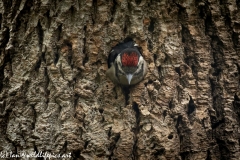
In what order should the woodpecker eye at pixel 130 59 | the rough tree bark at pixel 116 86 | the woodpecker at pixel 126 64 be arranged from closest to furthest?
the rough tree bark at pixel 116 86
the woodpecker at pixel 126 64
the woodpecker eye at pixel 130 59

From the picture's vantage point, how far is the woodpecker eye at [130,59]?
270 centimetres

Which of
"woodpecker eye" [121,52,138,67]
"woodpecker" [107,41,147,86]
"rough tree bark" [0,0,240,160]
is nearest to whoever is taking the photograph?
"rough tree bark" [0,0,240,160]

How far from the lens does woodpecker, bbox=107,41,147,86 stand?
2580 millimetres

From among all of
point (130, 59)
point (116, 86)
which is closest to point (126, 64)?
point (130, 59)

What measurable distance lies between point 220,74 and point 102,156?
106 cm

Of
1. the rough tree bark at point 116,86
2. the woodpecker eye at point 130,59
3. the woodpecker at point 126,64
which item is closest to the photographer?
the rough tree bark at point 116,86

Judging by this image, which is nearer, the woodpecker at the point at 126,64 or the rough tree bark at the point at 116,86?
the rough tree bark at the point at 116,86

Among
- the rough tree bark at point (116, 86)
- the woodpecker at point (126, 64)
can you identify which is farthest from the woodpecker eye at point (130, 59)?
the rough tree bark at point (116, 86)

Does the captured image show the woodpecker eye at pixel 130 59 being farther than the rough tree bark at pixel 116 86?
Yes

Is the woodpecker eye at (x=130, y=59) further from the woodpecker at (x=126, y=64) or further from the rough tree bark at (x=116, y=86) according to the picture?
the rough tree bark at (x=116, y=86)

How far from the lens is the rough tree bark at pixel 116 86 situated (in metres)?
2.45

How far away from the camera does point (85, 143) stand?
7.97ft

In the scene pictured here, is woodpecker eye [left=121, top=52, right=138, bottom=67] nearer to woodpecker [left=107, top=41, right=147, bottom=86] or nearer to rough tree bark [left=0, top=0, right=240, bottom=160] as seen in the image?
woodpecker [left=107, top=41, right=147, bottom=86]

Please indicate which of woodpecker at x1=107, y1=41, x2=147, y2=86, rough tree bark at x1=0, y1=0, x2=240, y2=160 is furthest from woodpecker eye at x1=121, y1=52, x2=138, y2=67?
rough tree bark at x1=0, y1=0, x2=240, y2=160
